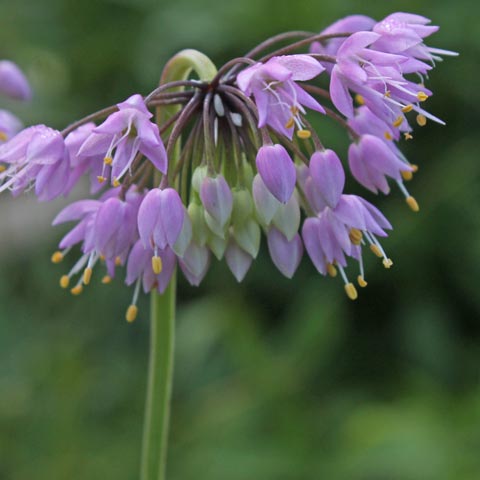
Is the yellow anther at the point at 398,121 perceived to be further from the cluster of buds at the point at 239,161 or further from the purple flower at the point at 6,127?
the purple flower at the point at 6,127

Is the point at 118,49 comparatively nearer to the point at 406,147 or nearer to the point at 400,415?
the point at 406,147

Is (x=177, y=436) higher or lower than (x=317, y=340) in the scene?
lower

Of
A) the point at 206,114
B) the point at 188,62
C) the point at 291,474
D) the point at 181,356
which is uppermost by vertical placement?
the point at 188,62

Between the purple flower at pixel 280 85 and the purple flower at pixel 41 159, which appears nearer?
the purple flower at pixel 280 85

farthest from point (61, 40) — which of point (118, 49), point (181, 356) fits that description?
point (181, 356)

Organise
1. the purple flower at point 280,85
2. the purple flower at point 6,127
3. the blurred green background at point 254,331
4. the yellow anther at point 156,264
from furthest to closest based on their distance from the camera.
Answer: the blurred green background at point 254,331, the purple flower at point 6,127, the yellow anther at point 156,264, the purple flower at point 280,85

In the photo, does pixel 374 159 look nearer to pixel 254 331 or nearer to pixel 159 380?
pixel 159 380

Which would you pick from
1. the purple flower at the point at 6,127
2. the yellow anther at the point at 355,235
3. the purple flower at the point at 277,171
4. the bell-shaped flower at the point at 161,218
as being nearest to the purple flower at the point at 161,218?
the bell-shaped flower at the point at 161,218
